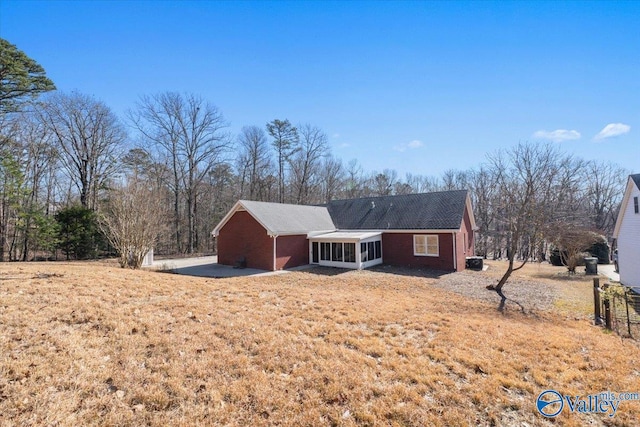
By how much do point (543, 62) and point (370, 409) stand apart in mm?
13316

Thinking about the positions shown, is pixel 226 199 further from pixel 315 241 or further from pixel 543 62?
pixel 543 62

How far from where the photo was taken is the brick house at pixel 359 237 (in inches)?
704

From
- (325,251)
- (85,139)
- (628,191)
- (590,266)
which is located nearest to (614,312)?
(628,191)

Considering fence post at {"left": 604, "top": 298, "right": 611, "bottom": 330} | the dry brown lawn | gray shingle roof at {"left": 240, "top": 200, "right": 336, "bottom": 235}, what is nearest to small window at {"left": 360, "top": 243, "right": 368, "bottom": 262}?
gray shingle roof at {"left": 240, "top": 200, "right": 336, "bottom": 235}

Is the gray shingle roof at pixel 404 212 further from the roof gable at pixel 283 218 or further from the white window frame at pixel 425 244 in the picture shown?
the roof gable at pixel 283 218

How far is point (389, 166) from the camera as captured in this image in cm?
4597

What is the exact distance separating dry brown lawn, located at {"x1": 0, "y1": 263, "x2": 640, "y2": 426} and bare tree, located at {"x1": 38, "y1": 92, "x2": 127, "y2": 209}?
21499 millimetres

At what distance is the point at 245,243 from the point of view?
61.8ft

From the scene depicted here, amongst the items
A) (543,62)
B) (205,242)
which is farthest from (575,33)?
(205,242)

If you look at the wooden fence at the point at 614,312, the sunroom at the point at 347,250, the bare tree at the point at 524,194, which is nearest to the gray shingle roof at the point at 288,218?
the sunroom at the point at 347,250

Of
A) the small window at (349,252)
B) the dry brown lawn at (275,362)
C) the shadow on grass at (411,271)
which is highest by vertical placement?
the small window at (349,252)

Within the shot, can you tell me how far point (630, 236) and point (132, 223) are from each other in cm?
2436

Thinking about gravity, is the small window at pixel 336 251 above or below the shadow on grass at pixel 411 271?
above

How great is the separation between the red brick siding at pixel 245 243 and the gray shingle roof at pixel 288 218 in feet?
1.85
